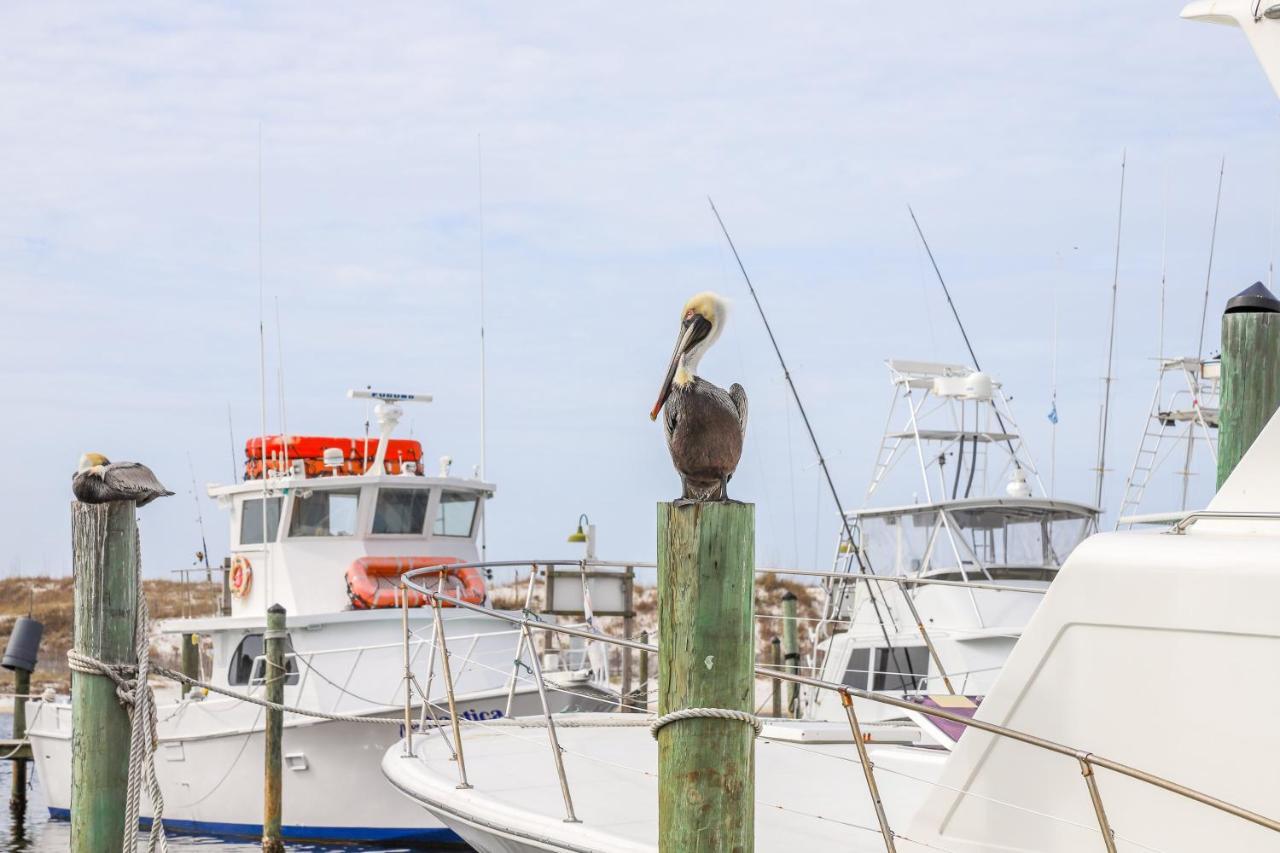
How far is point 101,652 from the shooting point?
5934 mm

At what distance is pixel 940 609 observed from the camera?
14.5m

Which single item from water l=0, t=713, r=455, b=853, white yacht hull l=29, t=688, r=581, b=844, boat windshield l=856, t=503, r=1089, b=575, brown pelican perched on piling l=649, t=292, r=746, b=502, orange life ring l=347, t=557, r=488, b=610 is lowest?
water l=0, t=713, r=455, b=853

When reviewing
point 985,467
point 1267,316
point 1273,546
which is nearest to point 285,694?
point 985,467

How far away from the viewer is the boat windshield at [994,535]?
15.4 metres

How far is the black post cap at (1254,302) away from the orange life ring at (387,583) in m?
9.90

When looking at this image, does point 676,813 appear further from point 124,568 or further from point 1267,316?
point 1267,316

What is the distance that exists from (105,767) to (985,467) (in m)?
12.4

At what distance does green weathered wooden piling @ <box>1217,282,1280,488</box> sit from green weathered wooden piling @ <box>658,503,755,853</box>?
3540mm

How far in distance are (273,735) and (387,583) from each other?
282cm

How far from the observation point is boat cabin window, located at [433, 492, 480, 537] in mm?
17109

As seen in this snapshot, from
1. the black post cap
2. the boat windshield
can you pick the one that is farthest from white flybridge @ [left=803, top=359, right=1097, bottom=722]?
the black post cap

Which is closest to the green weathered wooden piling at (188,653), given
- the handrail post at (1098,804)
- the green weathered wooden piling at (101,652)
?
the green weathered wooden piling at (101,652)

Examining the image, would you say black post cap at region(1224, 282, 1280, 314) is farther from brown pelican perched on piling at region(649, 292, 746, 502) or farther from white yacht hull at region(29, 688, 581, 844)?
white yacht hull at region(29, 688, 581, 844)

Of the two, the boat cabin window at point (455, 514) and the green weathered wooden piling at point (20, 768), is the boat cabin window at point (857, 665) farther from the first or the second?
the green weathered wooden piling at point (20, 768)
